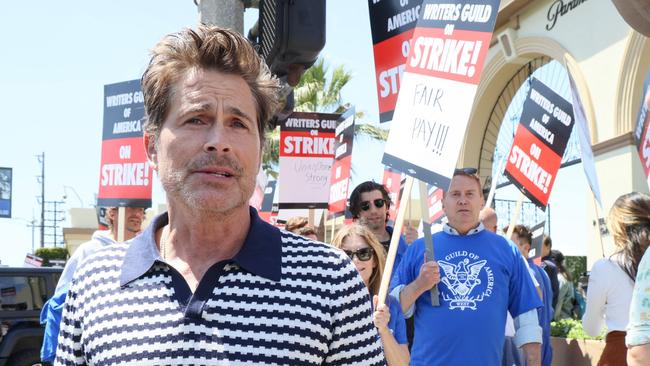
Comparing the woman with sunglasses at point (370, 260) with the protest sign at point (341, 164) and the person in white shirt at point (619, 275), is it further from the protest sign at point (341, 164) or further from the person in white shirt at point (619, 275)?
the protest sign at point (341, 164)

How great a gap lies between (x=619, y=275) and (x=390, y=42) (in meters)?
2.31

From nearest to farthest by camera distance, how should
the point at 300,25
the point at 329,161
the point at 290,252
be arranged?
the point at 290,252 < the point at 300,25 < the point at 329,161

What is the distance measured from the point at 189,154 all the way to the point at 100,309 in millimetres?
404

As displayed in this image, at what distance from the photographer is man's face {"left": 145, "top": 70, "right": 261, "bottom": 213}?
196cm

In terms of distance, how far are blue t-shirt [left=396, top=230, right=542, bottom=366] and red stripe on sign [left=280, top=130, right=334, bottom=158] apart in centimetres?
486

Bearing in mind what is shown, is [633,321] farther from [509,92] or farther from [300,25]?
[509,92]

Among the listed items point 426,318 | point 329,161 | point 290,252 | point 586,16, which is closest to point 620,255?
point 426,318

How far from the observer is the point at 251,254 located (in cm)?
197

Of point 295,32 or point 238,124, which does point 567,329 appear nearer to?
point 295,32

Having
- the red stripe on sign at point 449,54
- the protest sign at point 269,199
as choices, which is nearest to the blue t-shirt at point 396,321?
the red stripe on sign at point 449,54

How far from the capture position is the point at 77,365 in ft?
6.71

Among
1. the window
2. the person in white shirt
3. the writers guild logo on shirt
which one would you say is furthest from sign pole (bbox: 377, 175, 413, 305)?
the window

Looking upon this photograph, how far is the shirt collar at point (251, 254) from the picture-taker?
1944 millimetres

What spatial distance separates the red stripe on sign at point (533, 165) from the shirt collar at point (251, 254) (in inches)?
267
